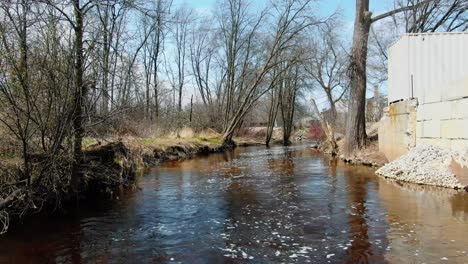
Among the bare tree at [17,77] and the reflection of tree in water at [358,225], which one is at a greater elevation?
the bare tree at [17,77]

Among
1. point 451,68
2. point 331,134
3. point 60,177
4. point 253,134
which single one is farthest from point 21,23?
point 253,134

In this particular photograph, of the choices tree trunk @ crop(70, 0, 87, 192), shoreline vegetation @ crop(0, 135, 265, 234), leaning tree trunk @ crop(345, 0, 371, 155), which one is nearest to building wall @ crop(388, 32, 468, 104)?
leaning tree trunk @ crop(345, 0, 371, 155)

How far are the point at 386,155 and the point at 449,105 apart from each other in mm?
5654

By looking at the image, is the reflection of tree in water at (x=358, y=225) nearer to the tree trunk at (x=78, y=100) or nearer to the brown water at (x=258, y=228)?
the brown water at (x=258, y=228)

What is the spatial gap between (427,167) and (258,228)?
6.84 m

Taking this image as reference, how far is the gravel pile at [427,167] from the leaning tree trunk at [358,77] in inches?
240

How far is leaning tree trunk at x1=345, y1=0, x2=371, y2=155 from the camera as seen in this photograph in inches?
773

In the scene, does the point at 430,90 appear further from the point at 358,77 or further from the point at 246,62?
the point at 246,62

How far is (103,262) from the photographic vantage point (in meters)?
5.93

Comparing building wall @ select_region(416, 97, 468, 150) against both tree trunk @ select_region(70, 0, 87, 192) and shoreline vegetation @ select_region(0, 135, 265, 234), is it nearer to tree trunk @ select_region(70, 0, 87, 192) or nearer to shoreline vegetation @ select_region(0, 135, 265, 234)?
shoreline vegetation @ select_region(0, 135, 265, 234)

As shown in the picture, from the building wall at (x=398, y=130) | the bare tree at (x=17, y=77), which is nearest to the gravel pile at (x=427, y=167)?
the building wall at (x=398, y=130)

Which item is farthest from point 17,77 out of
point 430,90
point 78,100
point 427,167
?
point 430,90

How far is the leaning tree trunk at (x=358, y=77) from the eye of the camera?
19641 millimetres

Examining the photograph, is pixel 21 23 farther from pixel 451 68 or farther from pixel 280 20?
pixel 280 20
